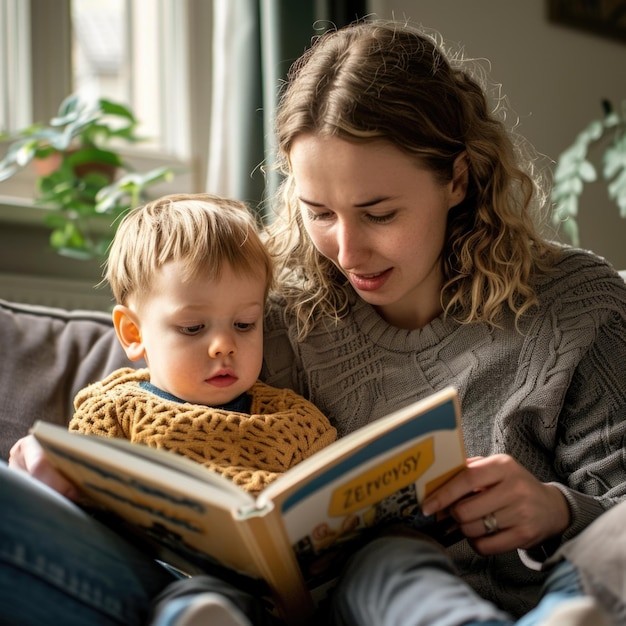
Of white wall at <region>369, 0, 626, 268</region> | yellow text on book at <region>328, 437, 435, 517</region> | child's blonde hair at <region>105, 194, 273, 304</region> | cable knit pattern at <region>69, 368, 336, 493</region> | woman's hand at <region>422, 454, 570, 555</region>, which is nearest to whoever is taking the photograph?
yellow text on book at <region>328, 437, 435, 517</region>

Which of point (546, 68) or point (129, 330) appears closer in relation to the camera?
point (129, 330)

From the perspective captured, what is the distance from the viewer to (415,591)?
784mm

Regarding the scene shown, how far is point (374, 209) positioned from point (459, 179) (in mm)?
193

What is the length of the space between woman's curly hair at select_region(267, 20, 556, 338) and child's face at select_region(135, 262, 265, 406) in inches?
8.4

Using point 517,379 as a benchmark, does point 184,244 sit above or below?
above

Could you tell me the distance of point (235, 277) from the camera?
122cm

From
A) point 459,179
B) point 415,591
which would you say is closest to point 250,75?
point 459,179

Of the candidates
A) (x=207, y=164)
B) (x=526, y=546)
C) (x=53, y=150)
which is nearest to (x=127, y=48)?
(x=207, y=164)

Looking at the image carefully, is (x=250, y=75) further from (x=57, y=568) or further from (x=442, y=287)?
(x=57, y=568)

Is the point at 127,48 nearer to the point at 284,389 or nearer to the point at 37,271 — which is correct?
the point at 37,271

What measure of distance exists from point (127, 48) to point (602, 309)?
194 cm

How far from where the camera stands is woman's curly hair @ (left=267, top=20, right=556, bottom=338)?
124 cm

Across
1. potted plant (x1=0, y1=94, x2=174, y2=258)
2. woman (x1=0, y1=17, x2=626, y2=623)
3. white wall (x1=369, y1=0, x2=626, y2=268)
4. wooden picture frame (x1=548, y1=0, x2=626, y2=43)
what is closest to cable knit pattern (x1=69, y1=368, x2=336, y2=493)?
woman (x1=0, y1=17, x2=626, y2=623)

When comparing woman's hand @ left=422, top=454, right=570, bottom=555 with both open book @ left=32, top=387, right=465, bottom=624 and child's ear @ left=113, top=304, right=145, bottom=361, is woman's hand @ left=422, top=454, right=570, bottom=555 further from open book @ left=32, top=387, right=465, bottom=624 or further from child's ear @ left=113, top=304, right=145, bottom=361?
child's ear @ left=113, top=304, right=145, bottom=361
